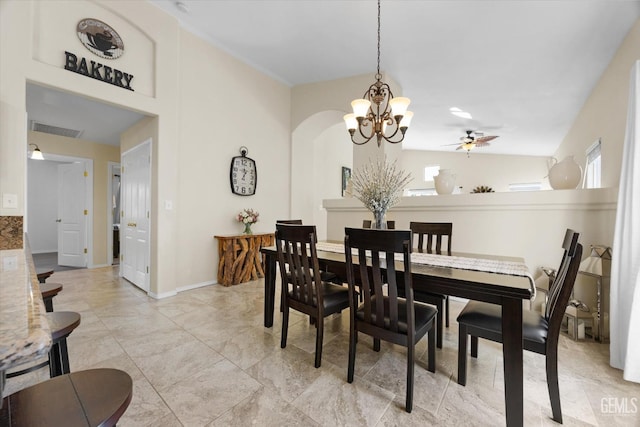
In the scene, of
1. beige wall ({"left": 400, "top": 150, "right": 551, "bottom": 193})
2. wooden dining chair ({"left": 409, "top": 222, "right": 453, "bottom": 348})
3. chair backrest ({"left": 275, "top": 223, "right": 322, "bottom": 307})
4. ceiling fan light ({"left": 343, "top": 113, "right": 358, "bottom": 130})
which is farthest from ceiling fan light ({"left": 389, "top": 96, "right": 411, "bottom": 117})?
beige wall ({"left": 400, "top": 150, "right": 551, "bottom": 193})

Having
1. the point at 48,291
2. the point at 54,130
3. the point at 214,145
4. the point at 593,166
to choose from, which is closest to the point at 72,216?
the point at 54,130

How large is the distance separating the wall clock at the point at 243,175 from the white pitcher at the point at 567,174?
3823 millimetres

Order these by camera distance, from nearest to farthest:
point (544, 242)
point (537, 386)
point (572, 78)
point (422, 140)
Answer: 1. point (537, 386)
2. point (544, 242)
3. point (572, 78)
4. point (422, 140)

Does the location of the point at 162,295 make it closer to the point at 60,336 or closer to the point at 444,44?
the point at 60,336

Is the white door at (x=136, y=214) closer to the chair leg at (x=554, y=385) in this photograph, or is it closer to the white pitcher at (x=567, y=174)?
the chair leg at (x=554, y=385)

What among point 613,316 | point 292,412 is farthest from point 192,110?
point 613,316

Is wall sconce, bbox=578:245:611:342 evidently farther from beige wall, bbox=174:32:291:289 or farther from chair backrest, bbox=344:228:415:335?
beige wall, bbox=174:32:291:289

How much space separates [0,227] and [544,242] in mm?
4669

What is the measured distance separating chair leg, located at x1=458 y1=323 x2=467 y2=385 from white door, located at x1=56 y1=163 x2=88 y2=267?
21.3 feet

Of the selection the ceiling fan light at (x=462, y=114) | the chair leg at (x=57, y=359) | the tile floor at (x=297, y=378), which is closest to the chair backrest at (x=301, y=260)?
the tile floor at (x=297, y=378)

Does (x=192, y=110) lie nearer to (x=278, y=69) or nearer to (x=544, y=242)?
(x=278, y=69)

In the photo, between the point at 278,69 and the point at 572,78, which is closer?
the point at 572,78

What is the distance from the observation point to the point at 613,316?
6.51 ft

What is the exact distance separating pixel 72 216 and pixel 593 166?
8.98 meters
